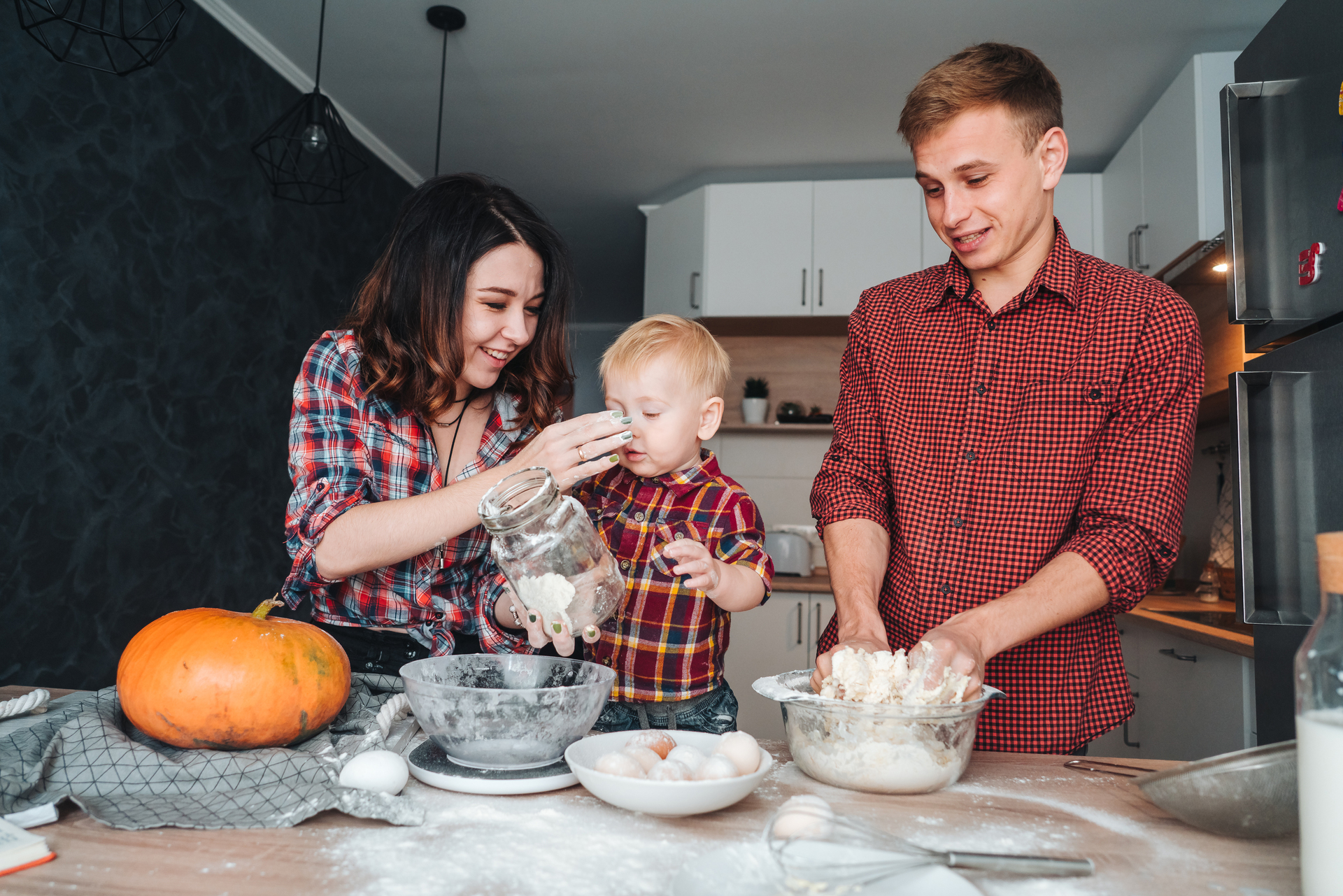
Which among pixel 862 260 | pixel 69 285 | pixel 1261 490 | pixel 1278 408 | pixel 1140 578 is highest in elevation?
pixel 862 260

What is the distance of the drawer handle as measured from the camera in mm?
2363

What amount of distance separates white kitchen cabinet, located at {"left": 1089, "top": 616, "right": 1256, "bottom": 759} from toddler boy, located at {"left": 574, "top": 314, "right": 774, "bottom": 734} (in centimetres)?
100

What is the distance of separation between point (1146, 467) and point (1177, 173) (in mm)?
2243

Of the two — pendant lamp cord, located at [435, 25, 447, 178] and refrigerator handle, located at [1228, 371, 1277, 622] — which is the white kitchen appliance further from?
refrigerator handle, located at [1228, 371, 1277, 622]

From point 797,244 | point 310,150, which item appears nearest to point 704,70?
point 797,244

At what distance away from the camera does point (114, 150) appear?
233 centimetres

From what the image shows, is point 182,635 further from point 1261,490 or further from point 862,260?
point 862,260

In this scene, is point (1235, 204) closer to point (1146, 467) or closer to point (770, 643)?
point (1146, 467)

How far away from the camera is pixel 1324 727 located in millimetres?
566

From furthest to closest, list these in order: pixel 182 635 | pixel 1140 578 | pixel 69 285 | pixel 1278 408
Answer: pixel 69 285 → pixel 1278 408 → pixel 1140 578 → pixel 182 635

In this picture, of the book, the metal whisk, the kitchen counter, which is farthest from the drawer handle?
the book

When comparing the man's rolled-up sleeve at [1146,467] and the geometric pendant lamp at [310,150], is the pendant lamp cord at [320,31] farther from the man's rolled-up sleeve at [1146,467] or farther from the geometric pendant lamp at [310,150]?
the man's rolled-up sleeve at [1146,467]

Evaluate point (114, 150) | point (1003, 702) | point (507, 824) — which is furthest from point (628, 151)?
point (507, 824)

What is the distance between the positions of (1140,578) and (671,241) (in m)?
3.31
